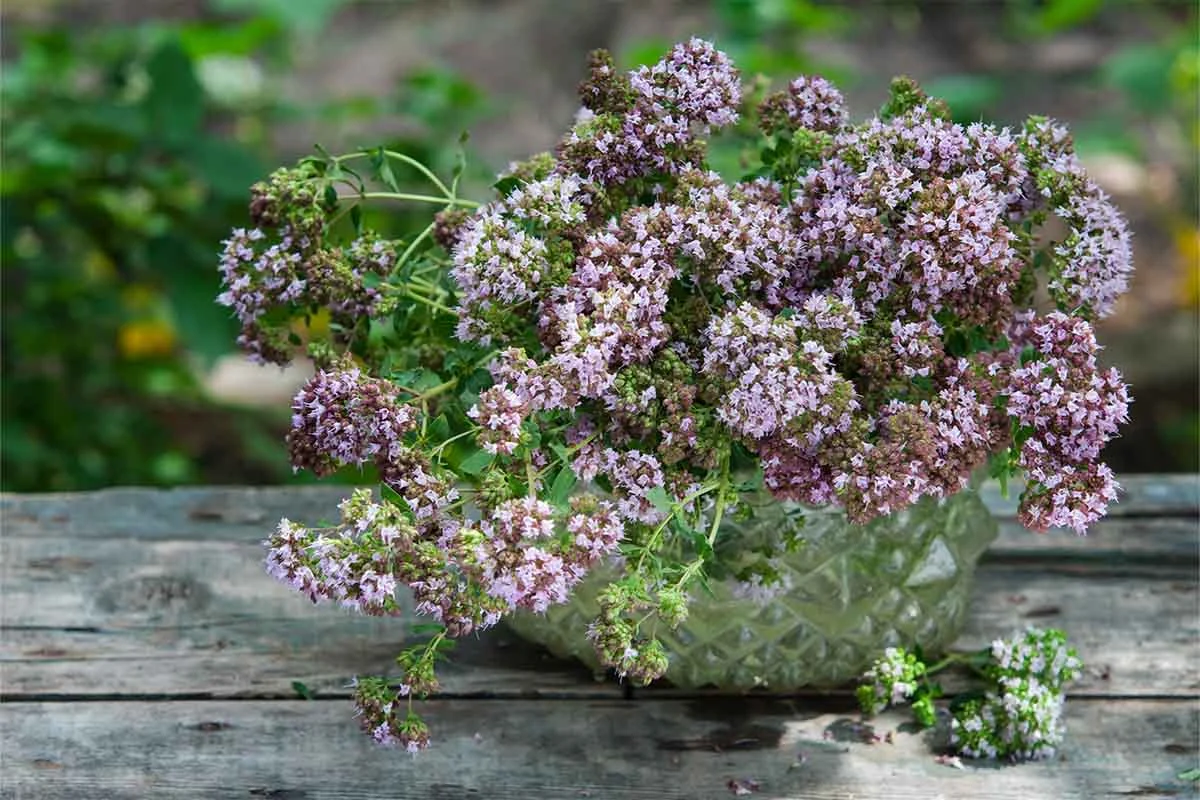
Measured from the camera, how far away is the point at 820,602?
108 centimetres

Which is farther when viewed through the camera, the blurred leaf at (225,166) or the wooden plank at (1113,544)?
the blurred leaf at (225,166)

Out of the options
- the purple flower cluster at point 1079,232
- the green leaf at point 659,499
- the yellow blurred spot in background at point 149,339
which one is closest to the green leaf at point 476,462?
the green leaf at point 659,499

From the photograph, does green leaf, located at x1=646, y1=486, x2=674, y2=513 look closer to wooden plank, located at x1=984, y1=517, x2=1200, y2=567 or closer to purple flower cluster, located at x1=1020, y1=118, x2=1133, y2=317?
purple flower cluster, located at x1=1020, y1=118, x2=1133, y2=317

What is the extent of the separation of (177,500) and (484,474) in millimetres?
727

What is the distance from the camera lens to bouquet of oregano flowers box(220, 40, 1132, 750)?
2.77 ft

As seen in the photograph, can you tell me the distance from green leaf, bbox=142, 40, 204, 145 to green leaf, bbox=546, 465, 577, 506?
1.25 meters

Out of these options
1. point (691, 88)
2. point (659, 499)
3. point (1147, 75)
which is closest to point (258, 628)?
point (659, 499)

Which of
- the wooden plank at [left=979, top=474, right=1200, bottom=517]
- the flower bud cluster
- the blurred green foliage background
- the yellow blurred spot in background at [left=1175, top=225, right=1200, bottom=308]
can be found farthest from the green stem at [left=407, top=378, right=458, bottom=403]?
the yellow blurred spot in background at [left=1175, top=225, right=1200, bottom=308]

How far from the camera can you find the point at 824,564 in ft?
3.51

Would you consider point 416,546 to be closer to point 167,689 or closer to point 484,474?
point 484,474

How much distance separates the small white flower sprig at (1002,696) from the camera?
1.08 meters

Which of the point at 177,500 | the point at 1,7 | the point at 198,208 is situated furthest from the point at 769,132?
the point at 1,7

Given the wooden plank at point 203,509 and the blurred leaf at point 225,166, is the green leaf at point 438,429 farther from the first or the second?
the blurred leaf at point 225,166

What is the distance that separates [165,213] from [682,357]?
1.41 meters
